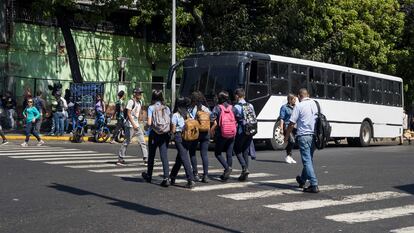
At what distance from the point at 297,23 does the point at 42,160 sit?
17238mm

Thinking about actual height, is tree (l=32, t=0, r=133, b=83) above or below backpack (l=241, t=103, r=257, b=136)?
above

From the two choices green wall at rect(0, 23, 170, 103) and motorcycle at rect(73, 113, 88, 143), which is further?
green wall at rect(0, 23, 170, 103)

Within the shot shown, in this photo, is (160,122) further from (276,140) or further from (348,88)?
(348,88)

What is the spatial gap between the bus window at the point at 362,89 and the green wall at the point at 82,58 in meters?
11.8

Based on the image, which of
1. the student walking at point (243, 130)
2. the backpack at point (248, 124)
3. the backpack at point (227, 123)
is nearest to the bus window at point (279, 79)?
the student walking at point (243, 130)

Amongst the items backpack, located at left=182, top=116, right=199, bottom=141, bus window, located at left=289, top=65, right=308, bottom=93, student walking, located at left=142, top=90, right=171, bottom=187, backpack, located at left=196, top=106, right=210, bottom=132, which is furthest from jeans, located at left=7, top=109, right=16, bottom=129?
backpack, located at left=182, top=116, right=199, bottom=141

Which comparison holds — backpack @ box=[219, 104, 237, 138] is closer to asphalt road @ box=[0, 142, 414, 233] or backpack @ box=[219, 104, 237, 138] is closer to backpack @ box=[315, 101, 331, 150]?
asphalt road @ box=[0, 142, 414, 233]

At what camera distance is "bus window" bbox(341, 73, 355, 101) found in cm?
2259

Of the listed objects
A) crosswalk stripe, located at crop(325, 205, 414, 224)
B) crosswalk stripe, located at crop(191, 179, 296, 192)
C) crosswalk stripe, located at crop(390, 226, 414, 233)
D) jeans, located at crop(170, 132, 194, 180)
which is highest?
jeans, located at crop(170, 132, 194, 180)

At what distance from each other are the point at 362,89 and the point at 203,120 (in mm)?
14857

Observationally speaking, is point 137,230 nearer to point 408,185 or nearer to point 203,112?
point 203,112

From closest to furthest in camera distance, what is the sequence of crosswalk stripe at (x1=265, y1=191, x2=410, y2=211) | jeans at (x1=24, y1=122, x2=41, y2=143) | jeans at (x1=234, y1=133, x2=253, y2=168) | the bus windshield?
crosswalk stripe at (x1=265, y1=191, x2=410, y2=211)
jeans at (x1=234, y1=133, x2=253, y2=168)
the bus windshield
jeans at (x1=24, y1=122, x2=41, y2=143)

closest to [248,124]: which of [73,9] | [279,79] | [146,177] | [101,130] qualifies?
[146,177]

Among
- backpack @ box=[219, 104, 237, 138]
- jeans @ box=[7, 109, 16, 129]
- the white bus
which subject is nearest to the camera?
backpack @ box=[219, 104, 237, 138]
